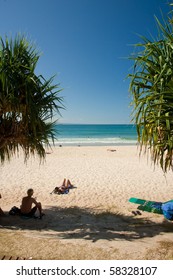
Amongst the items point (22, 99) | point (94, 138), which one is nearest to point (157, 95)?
point (22, 99)

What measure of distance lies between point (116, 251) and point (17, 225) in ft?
8.53

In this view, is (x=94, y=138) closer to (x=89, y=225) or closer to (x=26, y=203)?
(x=26, y=203)

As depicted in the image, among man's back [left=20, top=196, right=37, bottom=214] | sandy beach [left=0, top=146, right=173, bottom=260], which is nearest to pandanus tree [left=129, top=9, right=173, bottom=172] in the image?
sandy beach [left=0, top=146, right=173, bottom=260]

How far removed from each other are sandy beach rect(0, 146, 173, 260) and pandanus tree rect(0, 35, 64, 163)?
193 centimetres

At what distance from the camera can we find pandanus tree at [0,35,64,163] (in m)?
5.16

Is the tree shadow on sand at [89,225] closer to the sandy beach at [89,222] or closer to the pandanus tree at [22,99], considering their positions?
the sandy beach at [89,222]

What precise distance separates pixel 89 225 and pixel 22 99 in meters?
3.26

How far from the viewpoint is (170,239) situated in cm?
500

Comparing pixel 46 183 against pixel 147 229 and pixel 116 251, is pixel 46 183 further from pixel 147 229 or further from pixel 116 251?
pixel 116 251

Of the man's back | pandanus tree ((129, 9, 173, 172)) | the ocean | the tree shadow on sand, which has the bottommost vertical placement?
the tree shadow on sand

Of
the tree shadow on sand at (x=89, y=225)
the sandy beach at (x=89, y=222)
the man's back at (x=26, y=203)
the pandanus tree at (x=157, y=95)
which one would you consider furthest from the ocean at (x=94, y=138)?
the pandanus tree at (x=157, y=95)

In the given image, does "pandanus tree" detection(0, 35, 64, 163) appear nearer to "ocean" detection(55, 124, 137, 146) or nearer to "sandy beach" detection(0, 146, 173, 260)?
"sandy beach" detection(0, 146, 173, 260)
